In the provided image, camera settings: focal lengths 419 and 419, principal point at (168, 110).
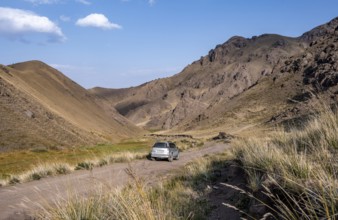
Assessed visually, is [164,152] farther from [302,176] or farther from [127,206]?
[127,206]

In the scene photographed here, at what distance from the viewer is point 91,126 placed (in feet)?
340

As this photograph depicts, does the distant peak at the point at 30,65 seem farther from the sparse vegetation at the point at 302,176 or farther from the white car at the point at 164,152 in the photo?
the sparse vegetation at the point at 302,176

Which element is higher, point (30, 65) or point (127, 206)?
point (30, 65)

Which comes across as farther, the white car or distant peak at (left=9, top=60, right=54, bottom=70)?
distant peak at (left=9, top=60, right=54, bottom=70)

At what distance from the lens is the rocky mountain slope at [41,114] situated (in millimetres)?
54156

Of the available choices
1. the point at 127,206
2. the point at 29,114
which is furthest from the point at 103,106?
the point at 127,206

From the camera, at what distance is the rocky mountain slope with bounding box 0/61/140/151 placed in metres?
54.2

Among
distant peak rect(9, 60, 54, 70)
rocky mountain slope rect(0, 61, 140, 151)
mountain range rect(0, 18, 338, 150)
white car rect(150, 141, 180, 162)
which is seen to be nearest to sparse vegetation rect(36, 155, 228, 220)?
white car rect(150, 141, 180, 162)

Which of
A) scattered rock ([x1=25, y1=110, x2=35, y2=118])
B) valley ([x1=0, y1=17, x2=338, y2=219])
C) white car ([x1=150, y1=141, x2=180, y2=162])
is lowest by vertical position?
white car ([x1=150, y1=141, x2=180, y2=162])

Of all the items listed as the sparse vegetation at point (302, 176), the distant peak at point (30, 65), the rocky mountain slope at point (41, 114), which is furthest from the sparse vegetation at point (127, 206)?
the distant peak at point (30, 65)

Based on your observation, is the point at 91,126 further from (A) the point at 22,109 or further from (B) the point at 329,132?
(B) the point at 329,132

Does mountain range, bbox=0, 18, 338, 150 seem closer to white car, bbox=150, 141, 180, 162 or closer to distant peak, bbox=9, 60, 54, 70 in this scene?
distant peak, bbox=9, 60, 54, 70

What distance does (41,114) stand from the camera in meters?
66.4

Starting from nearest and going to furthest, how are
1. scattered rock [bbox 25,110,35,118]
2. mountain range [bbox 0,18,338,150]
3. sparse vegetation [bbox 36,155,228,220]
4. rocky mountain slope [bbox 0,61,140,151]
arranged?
1. sparse vegetation [bbox 36,155,228,220]
2. rocky mountain slope [bbox 0,61,140,151]
3. mountain range [bbox 0,18,338,150]
4. scattered rock [bbox 25,110,35,118]
